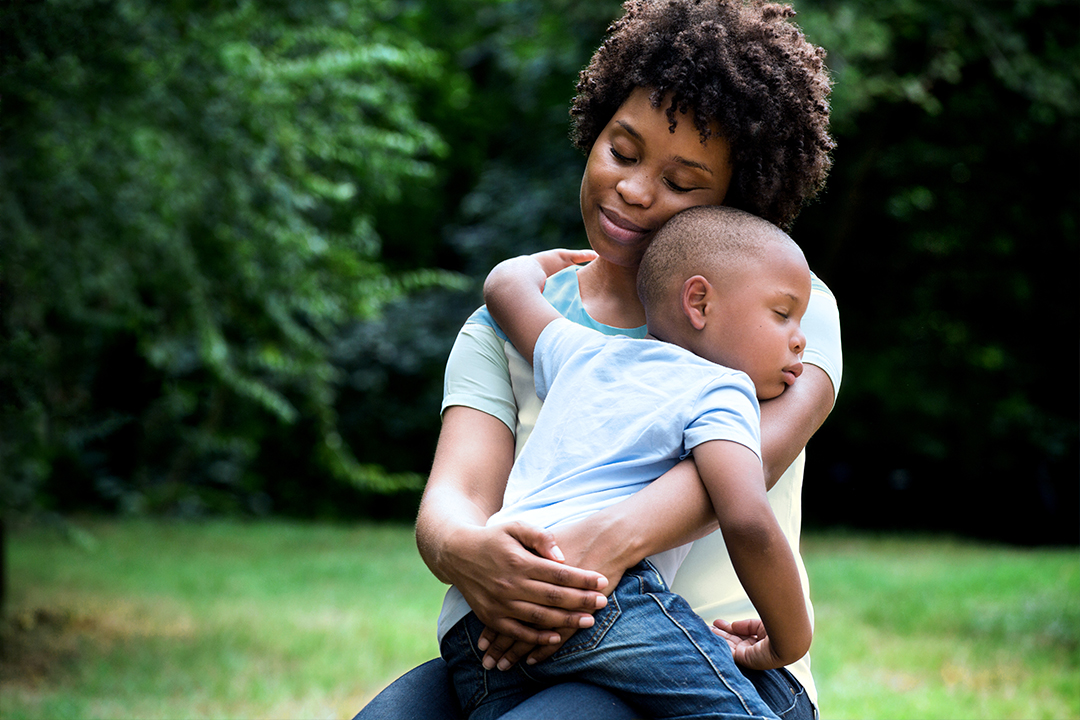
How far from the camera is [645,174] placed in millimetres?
1791

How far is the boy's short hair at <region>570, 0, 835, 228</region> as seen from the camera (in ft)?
5.77

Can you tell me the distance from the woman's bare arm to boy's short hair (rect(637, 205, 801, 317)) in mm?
419

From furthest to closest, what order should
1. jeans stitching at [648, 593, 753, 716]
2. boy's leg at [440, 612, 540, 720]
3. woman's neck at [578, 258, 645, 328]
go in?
woman's neck at [578, 258, 645, 328] < boy's leg at [440, 612, 540, 720] < jeans stitching at [648, 593, 753, 716]

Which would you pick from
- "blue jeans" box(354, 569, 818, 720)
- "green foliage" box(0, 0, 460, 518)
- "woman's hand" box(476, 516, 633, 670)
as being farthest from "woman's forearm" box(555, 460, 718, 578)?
"green foliage" box(0, 0, 460, 518)

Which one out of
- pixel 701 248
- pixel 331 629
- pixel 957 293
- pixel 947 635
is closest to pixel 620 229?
pixel 701 248

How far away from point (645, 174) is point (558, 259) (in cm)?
33

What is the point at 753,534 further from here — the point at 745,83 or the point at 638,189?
the point at 745,83

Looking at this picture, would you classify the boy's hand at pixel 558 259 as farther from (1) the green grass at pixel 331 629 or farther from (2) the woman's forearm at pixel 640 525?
(1) the green grass at pixel 331 629

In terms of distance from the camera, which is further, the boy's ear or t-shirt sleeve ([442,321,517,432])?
t-shirt sleeve ([442,321,517,432])

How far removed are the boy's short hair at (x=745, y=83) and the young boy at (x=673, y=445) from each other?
138 millimetres

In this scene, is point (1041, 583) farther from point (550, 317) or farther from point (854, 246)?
point (550, 317)

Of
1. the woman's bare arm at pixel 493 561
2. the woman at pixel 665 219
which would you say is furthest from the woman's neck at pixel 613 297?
the woman's bare arm at pixel 493 561

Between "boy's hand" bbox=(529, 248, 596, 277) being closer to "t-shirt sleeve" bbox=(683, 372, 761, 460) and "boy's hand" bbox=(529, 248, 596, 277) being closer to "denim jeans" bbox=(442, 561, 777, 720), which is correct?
"t-shirt sleeve" bbox=(683, 372, 761, 460)

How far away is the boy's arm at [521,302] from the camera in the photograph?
1810 mm
